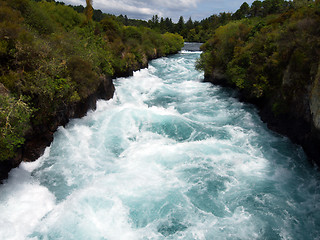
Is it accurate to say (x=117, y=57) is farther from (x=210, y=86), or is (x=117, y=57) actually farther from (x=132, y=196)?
(x=132, y=196)

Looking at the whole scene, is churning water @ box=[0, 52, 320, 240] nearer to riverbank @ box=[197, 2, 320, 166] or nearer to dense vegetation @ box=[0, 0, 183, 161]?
riverbank @ box=[197, 2, 320, 166]

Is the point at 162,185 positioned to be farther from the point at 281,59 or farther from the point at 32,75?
the point at 281,59

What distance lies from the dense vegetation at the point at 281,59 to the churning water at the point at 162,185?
2479mm

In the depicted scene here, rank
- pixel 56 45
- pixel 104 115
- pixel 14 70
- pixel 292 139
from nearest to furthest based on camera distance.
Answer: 1. pixel 14 70
2. pixel 292 139
3. pixel 56 45
4. pixel 104 115

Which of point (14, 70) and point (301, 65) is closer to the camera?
point (14, 70)

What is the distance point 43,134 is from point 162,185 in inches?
253

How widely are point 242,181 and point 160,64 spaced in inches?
1356

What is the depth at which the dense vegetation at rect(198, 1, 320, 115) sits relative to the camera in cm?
1160

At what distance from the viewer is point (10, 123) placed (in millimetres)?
8078

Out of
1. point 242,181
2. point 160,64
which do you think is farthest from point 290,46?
point 160,64

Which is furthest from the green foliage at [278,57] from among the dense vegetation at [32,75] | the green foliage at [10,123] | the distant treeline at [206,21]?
the distant treeline at [206,21]

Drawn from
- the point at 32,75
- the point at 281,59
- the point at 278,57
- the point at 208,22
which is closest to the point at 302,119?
the point at 281,59

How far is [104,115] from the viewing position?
1530cm

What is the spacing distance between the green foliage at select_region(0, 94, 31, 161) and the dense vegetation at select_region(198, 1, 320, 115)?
13045 millimetres
